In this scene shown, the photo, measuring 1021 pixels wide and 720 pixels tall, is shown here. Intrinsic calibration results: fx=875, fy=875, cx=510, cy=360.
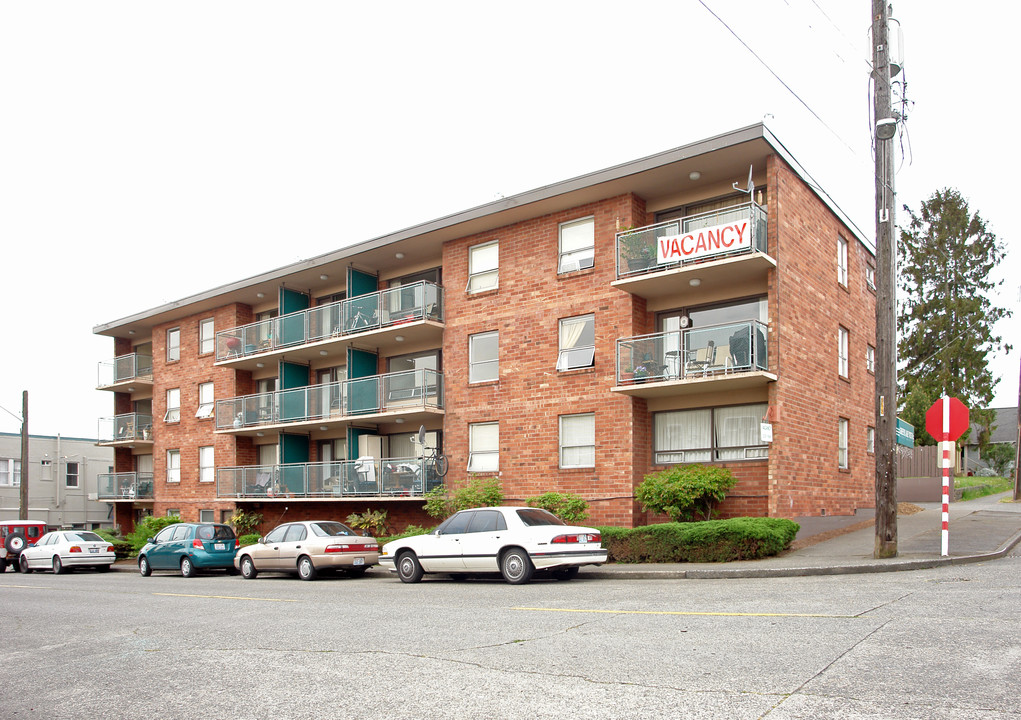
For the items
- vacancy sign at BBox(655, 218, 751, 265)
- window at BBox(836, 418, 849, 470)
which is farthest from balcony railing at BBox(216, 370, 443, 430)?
window at BBox(836, 418, 849, 470)

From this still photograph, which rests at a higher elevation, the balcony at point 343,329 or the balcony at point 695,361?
the balcony at point 343,329

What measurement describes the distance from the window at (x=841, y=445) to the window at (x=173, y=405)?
25901mm

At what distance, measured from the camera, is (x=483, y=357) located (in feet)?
80.8

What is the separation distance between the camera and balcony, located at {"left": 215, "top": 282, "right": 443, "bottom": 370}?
25.7 m

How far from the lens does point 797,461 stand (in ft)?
65.5

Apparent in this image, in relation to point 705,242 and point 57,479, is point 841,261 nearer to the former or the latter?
point 705,242

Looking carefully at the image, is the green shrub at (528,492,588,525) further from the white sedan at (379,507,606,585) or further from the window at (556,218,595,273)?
the window at (556,218,595,273)

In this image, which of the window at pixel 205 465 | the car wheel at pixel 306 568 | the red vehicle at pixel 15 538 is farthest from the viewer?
the window at pixel 205 465

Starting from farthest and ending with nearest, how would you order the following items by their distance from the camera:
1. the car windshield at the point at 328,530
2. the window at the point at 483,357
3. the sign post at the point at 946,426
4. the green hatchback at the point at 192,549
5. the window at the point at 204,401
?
1. the window at the point at 204,401
2. the window at the point at 483,357
3. the green hatchback at the point at 192,549
4. the car windshield at the point at 328,530
5. the sign post at the point at 946,426

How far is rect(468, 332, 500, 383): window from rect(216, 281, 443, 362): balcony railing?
5.12 feet

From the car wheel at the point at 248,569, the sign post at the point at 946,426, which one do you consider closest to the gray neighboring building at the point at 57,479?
the car wheel at the point at 248,569

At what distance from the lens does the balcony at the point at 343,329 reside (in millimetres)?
25672

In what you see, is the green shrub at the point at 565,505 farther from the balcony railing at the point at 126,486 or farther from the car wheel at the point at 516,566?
the balcony railing at the point at 126,486

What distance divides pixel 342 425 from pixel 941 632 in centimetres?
2291
